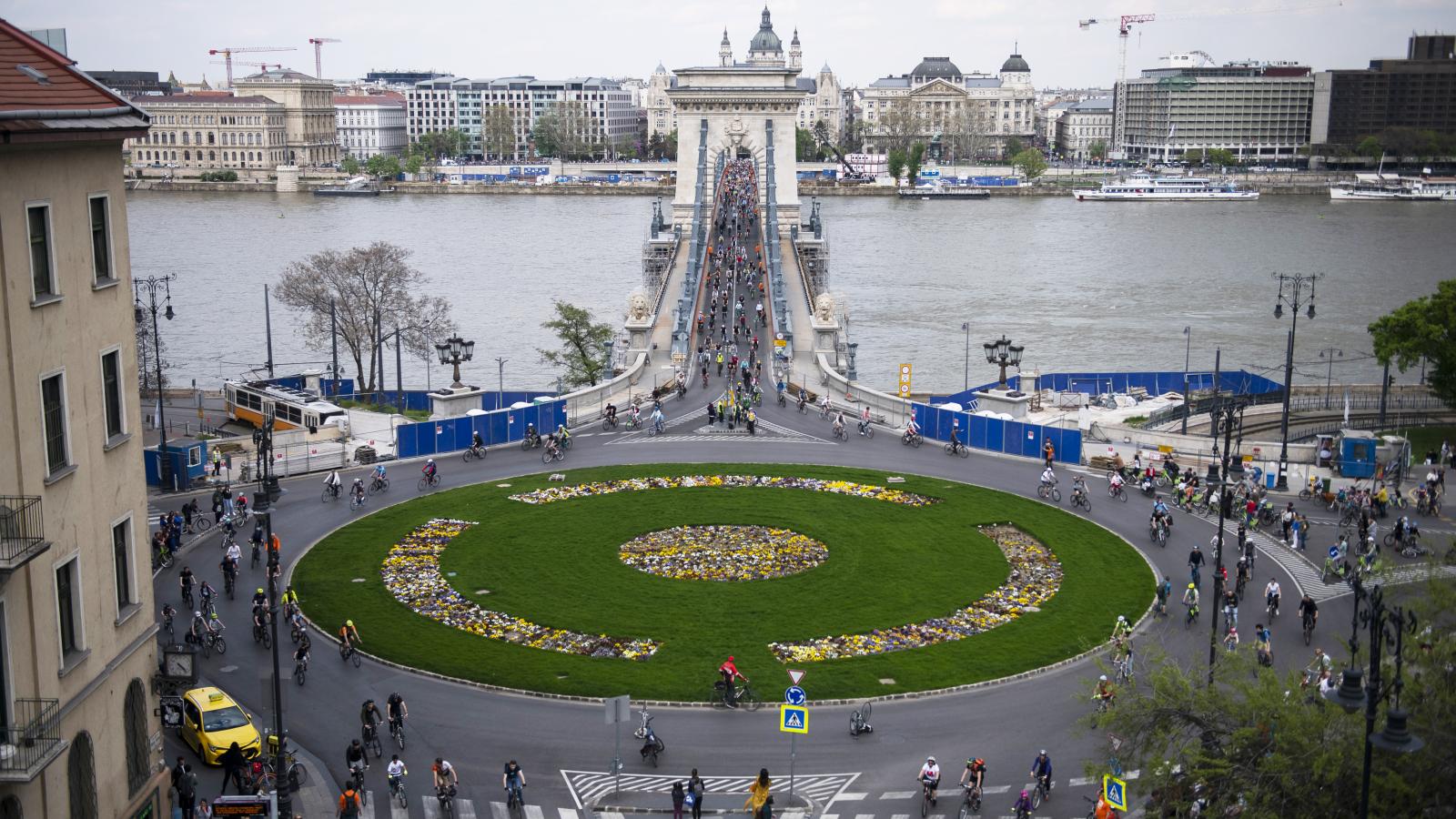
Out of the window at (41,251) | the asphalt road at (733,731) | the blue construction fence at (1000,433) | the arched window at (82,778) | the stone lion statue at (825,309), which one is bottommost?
the asphalt road at (733,731)

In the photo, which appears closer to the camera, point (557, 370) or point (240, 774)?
point (240, 774)

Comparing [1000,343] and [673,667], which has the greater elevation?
[1000,343]

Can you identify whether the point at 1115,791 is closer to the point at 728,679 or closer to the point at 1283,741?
the point at 1283,741

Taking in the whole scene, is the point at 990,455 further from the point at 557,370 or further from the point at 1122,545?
the point at 557,370

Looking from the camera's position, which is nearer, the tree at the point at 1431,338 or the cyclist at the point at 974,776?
the cyclist at the point at 974,776

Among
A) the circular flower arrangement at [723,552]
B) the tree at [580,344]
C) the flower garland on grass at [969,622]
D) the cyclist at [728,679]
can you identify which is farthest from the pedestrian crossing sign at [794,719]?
the tree at [580,344]

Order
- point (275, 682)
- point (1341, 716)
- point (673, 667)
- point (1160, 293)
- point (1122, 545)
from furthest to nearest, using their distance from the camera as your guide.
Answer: point (1160, 293), point (1122, 545), point (673, 667), point (275, 682), point (1341, 716)

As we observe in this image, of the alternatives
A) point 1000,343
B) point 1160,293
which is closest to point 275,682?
point 1000,343

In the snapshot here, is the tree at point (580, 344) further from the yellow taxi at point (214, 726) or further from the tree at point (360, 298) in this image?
the yellow taxi at point (214, 726)

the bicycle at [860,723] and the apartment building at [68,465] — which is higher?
the apartment building at [68,465]
